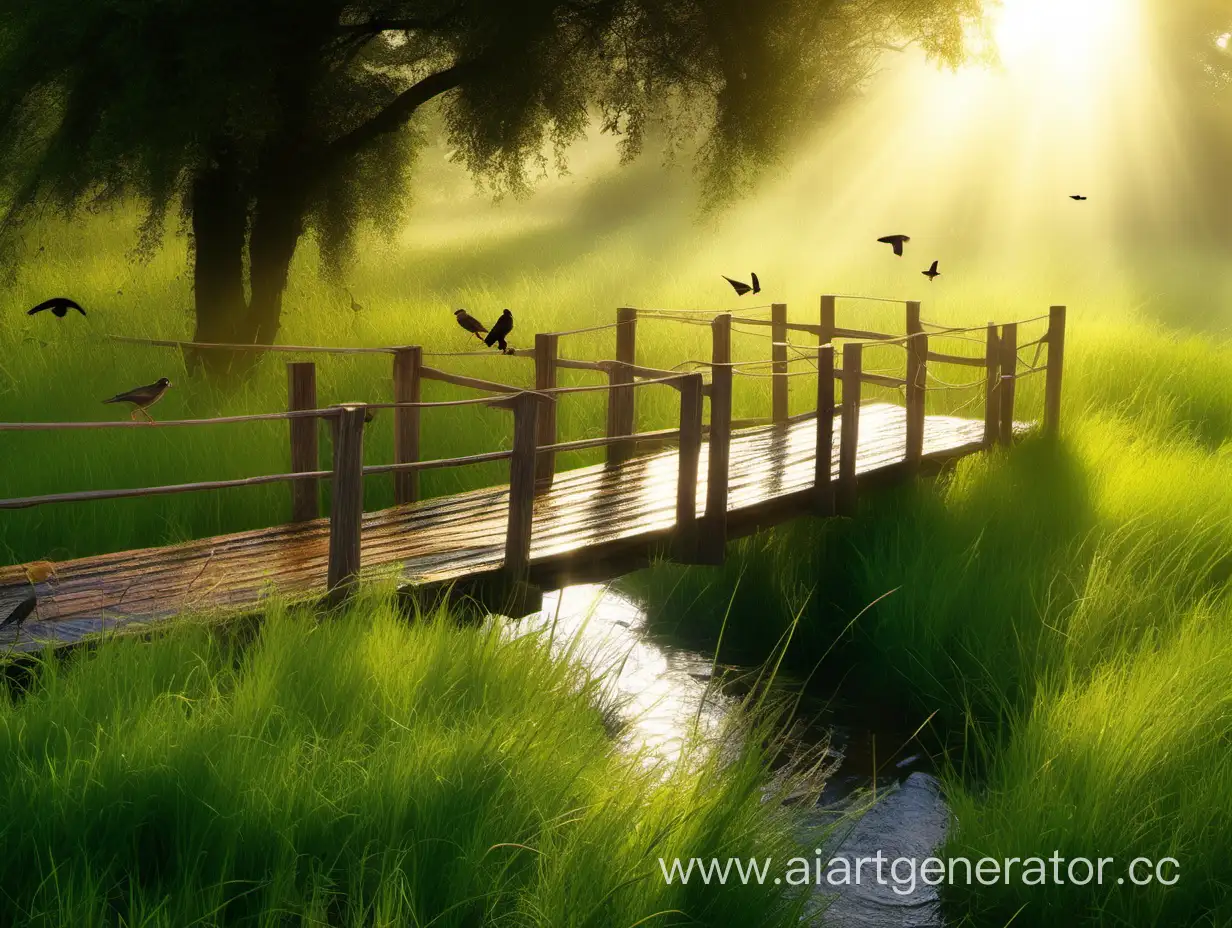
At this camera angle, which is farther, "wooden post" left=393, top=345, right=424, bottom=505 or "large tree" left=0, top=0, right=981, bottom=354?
"large tree" left=0, top=0, right=981, bottom=354

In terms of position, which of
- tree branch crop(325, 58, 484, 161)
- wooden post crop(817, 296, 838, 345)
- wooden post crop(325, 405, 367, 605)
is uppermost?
tree branch crop(325, 58, 484, 161)

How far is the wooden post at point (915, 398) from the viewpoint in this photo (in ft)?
34.2

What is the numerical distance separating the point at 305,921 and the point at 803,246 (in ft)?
89.7

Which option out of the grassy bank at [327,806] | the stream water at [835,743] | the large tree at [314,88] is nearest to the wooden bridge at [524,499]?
the stream water at [835,743]

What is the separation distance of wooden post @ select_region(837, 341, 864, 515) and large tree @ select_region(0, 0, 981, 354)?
14.1 ft

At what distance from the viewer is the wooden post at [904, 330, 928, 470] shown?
1043 cm

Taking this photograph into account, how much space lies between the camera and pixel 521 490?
273 inches

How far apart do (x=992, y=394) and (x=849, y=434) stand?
2646 mm

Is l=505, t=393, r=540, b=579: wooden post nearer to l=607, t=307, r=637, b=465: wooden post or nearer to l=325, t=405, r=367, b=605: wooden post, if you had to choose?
l=325, t=405, r=367, b=605: wooden post

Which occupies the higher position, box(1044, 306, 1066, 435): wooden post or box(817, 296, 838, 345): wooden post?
box(817, 296, 838, 345): wooden post

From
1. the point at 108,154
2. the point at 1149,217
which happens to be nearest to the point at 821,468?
the point at 108,154

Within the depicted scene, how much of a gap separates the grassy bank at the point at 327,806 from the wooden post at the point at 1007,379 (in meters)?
7.44

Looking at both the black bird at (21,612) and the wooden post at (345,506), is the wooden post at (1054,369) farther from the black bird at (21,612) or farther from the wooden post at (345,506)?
the black bird at (21,612)

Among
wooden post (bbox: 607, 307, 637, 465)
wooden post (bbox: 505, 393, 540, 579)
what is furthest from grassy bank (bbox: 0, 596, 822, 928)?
wooden post (bbox: 607, 307, 637, 465)
